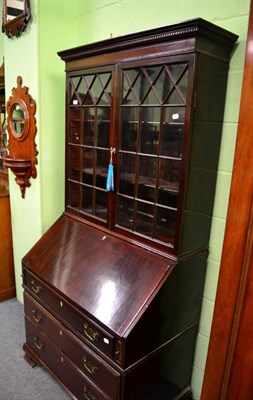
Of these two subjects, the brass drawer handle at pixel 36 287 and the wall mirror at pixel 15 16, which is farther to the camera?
the wall mirror at pixel 15 16

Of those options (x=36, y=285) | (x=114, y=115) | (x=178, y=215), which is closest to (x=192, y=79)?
(x=114, y=115)

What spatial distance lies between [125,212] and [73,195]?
0.47m

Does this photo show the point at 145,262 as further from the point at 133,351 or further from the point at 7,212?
the point at 7,212

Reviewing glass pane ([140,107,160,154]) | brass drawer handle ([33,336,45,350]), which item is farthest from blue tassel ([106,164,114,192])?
brass drawer handle ([33,336,45,350])

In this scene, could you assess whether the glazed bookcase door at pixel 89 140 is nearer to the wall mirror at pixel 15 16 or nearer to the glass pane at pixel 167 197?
the glass pane at pixel 167 197

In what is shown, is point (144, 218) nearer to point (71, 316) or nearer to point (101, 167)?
point (101, 167)

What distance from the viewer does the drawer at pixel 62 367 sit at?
4.80 feet

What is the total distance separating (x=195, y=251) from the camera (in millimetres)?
1429

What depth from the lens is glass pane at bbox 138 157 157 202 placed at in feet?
4.59

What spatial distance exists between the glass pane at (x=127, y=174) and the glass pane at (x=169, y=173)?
7.0 inches

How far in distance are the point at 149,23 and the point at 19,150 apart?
4.17 feet

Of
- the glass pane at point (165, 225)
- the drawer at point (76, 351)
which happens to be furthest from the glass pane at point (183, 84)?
the drawer at point (76, 351)

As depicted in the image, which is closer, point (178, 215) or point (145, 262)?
point (178, 215)

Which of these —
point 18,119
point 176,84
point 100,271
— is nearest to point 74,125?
point 18,119
